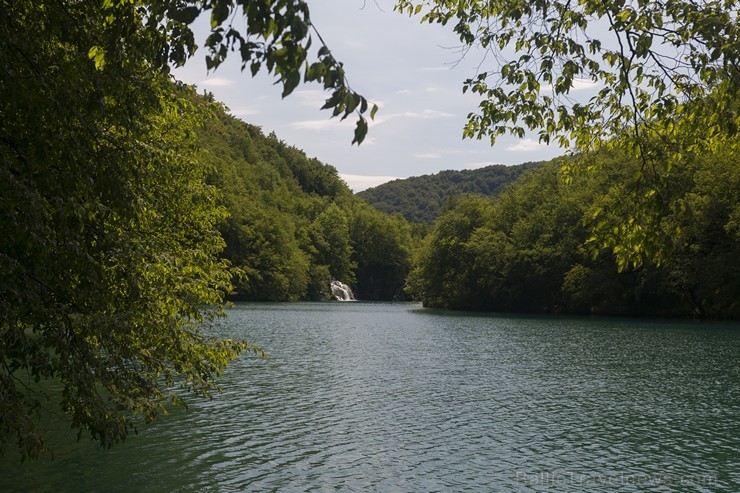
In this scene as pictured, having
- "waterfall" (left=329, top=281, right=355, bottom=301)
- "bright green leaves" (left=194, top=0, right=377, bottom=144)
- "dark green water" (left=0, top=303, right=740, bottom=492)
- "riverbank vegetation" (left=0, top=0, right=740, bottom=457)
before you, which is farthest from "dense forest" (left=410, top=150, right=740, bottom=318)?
"bright green leaves" (left=194, top=0, right=377, bottom=144)

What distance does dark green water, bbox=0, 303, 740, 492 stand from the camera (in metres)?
12.9

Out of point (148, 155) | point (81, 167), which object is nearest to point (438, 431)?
point (148, 155)

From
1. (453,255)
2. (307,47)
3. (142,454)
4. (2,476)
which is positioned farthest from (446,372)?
(453,255)

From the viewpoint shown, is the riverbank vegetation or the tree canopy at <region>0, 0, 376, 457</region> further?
the riverbank vegetation

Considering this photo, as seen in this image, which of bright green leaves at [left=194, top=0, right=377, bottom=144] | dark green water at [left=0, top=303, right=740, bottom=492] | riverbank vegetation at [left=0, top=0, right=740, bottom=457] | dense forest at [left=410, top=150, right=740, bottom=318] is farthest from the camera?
dense forest at [left=410, top=150, right=740, bottom=318]

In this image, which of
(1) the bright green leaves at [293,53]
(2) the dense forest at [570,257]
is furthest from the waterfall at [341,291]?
(1) the bright green leaves at [293,53]

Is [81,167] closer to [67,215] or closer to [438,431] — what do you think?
[67,215]

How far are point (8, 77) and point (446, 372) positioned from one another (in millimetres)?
23103

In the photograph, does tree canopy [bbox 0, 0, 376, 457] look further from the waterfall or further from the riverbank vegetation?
the waterfall

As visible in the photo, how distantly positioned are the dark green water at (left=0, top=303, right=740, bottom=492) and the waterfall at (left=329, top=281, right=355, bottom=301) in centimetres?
9241

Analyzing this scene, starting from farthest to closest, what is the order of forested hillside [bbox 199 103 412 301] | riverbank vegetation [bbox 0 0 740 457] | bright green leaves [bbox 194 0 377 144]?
forested hillside [bbox 199 103 412 301] → riverbank vegetation [bbox 0 0 740 457] → bright green leaves [bbox 194 0 377 144]

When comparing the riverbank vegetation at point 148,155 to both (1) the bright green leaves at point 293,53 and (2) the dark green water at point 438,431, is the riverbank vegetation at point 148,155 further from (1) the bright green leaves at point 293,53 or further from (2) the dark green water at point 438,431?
(2) the dark green water at point 438,431

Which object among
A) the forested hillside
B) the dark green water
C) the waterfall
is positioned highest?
the forested hillside

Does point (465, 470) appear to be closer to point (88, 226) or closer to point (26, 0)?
point (88, 226)
